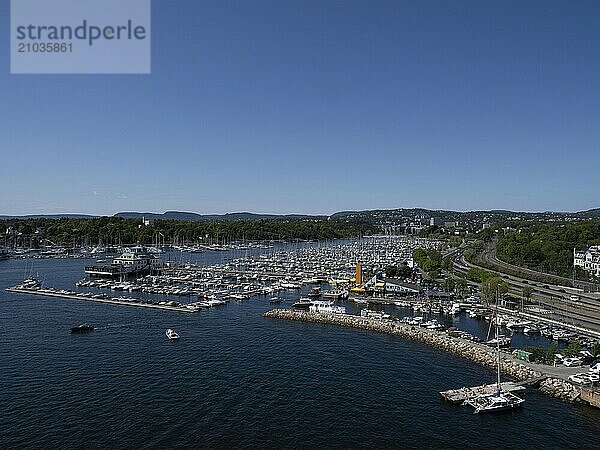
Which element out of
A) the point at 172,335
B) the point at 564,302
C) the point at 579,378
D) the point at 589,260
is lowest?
the point at 579,378

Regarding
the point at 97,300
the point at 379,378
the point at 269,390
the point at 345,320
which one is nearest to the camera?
the point at 269,390

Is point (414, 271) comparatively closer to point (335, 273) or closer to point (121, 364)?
point (335, 273)

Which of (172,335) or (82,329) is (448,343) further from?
(82,329)

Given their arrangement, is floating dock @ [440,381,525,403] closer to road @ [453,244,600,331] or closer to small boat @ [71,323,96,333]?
road @ [453,244,600,331]

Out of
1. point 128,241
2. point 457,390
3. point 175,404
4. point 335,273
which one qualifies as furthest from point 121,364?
point 128,241

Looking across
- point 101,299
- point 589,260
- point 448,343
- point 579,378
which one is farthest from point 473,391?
point 589,260

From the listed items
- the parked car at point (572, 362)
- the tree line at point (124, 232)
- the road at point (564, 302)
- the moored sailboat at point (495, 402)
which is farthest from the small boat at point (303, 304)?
the tree line at point (124, 232)

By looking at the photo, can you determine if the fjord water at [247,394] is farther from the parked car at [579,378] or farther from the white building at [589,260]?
the white building at [589,260]
